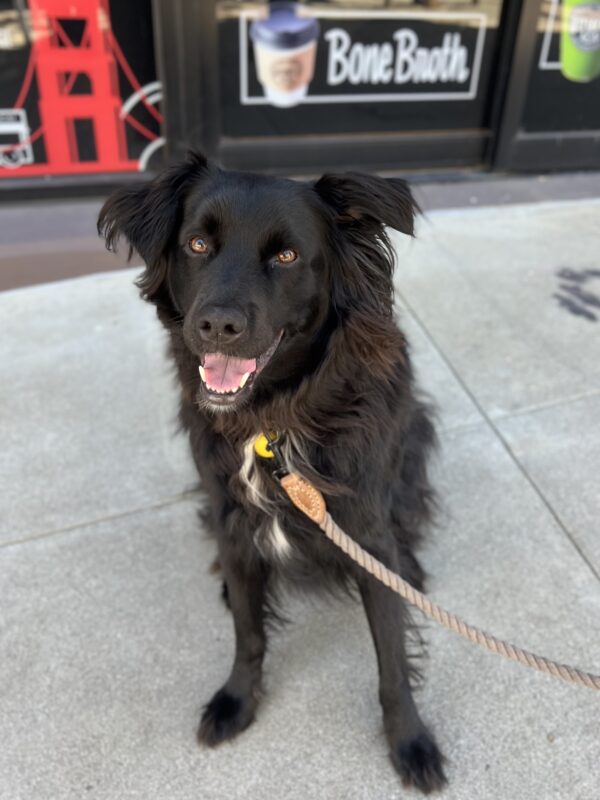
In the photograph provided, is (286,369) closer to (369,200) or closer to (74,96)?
(369,200)

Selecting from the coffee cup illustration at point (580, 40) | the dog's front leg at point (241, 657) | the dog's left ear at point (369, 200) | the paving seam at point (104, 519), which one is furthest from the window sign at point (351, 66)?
the dog's front leg at point (241, 657)

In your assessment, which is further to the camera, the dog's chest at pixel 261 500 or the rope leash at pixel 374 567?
the dog's chest at pixel 261 500

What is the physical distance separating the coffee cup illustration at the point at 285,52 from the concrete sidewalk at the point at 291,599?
1.92m

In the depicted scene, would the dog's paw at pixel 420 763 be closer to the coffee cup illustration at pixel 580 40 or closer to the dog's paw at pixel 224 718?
the dog's paw at pixel 224 718

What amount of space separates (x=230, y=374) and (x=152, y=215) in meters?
0.53

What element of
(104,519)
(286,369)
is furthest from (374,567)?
(104,519)

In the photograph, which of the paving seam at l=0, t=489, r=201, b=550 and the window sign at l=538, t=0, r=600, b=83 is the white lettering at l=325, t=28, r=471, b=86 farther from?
the paving seam at l=0, t=489, r=201, b=550

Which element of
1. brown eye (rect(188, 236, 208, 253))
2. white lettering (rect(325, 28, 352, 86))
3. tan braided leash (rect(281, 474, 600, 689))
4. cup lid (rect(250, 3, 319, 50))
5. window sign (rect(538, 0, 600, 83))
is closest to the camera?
tan braided leash (rect(281, 474, 600, 689))

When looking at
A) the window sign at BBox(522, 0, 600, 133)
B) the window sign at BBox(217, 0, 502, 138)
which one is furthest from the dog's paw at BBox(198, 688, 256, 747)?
the window sign at BBox(522, 0, 600, 133)

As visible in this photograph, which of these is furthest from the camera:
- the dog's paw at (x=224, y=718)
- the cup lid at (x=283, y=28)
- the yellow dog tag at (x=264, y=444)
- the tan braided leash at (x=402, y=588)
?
the cup lid at (x=283, y=28)

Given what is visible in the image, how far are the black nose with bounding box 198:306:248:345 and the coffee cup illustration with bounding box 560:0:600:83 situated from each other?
15.4 feet

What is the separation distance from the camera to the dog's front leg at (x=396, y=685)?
199cm

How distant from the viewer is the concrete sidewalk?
79.9 inches

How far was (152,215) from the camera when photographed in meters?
1.92
